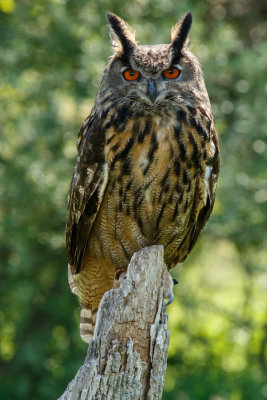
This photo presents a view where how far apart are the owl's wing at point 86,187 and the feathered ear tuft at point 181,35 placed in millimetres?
570

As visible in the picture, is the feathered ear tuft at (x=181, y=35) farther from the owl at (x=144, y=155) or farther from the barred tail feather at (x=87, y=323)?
the barred tail feather at (x=87, y=323)

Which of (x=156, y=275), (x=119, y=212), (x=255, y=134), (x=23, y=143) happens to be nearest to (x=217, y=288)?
(x=255, y=134)

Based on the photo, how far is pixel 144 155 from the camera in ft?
9.76

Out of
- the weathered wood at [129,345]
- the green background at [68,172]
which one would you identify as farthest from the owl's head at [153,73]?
the green background at [68,172]

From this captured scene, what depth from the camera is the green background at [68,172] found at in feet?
18.5

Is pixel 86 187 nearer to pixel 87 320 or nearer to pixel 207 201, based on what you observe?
pixel 207 201

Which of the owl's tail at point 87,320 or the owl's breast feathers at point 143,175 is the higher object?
the owl's breast feathers at point 143,175

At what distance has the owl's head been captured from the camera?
304 centimetres

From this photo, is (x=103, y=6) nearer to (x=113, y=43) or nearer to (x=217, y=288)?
(x=113, y=43)

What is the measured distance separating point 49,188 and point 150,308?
11.0 feet

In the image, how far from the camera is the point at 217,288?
7660 mm

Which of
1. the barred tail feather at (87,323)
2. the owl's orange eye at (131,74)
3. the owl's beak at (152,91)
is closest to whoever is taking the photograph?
the owl's beak at (152,91)

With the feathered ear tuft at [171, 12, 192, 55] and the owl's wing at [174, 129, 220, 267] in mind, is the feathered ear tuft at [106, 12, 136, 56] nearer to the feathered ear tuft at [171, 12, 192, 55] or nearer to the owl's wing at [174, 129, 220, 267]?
the feathered ear tuft at [171, 12, 192, 55]

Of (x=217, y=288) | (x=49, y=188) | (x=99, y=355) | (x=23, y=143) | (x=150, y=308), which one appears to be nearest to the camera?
(x=99, y=355)
